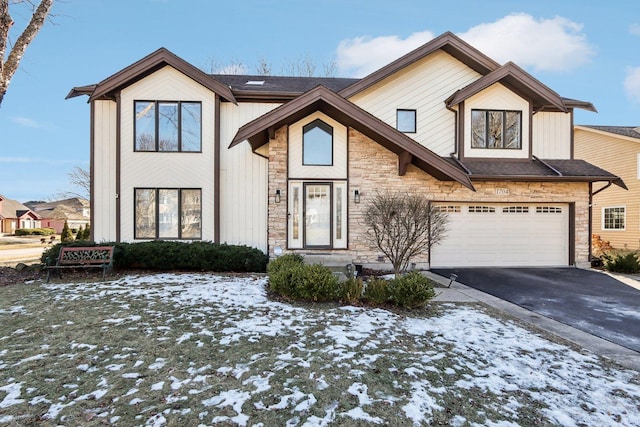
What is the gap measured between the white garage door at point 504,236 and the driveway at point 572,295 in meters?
0.49

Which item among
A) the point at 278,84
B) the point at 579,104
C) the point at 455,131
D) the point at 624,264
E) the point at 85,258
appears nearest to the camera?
the point at 85,258

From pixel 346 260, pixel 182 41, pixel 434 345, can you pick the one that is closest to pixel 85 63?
pixel 182 41

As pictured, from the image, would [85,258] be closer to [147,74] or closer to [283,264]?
[283,264]

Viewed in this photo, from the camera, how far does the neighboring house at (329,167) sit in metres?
10.6

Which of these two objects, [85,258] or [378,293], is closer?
[378,293]

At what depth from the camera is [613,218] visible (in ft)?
60.6

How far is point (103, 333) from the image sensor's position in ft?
15.2

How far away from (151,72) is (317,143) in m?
5.93

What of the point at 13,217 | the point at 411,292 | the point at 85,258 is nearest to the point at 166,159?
the point at 85,258

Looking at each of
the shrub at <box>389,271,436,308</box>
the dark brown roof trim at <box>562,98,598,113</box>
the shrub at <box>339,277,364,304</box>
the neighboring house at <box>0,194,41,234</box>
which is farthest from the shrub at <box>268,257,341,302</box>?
the neighboring house at <box>0,194,41,234</box>

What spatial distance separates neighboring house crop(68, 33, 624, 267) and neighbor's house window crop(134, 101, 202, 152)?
0.03 metres

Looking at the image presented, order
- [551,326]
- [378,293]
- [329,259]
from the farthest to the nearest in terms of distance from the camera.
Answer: [329,259] → [378,293] → [551,326]

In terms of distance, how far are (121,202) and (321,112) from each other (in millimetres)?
7108

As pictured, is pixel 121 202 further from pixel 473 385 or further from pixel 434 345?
pixel 473 385
